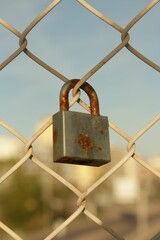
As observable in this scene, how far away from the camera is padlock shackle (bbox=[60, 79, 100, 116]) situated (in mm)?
711

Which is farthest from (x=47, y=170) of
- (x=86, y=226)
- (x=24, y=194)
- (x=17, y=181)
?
(x=86, y=226)

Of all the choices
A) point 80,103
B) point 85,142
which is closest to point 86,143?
point 85,142

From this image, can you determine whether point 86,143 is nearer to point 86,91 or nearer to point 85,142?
point 85,142

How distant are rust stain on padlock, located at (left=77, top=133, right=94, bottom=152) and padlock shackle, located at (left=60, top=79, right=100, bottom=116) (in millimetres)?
71

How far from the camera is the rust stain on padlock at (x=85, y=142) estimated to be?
0.65 m

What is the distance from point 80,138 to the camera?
650 mm

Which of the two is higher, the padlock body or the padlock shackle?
the padlock shackle

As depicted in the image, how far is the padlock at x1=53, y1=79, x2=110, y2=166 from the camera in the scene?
63 centimetres

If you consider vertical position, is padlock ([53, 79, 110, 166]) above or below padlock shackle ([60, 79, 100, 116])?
below

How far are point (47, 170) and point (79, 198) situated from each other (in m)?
0.06

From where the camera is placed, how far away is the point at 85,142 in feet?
2.14

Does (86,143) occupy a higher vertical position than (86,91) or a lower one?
lower

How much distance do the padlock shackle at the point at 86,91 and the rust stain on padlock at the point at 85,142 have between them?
7cm

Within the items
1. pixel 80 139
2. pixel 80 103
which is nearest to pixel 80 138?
pixel 80 139
